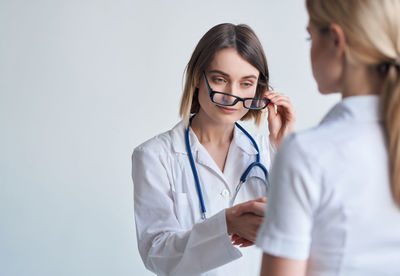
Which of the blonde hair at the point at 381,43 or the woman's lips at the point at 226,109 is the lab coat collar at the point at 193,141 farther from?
the blonde hair at the point at 381,43

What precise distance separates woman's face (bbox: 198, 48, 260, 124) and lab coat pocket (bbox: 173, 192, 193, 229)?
10.5 inches

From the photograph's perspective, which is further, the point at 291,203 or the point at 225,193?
the point at 225,193

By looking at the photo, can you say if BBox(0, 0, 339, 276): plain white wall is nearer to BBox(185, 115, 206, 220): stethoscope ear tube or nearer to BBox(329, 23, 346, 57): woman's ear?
BBox(185, 115, 206, 220): stethoscope ear tube

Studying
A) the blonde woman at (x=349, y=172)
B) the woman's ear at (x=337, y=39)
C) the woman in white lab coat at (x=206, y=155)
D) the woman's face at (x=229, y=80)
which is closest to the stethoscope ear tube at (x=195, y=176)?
the woman in white lab coat at (x=206, y=155)

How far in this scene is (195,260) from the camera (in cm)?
135

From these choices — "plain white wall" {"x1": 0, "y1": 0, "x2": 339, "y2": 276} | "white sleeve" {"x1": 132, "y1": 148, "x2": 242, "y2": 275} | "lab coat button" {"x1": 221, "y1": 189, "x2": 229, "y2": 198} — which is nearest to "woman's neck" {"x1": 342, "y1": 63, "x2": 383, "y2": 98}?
"white sleeve" {"x1": 132, "y1": 148, "x2": 242, "y2": 275}

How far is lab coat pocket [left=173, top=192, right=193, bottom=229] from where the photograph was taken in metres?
1.54

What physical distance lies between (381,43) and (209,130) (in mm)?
1010

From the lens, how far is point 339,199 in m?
0.74

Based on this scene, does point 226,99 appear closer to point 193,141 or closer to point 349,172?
point 193,141

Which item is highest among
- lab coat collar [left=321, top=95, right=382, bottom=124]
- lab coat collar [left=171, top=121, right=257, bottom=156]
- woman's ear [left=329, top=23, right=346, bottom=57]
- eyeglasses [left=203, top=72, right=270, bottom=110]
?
woman's ear [left=329, top=23, right=346, bottom=57]

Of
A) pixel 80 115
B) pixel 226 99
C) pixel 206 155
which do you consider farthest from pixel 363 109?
pixel 80 115

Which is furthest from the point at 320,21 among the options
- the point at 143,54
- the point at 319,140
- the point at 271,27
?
the point at 271,27

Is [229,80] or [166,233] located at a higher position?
[229,80]
